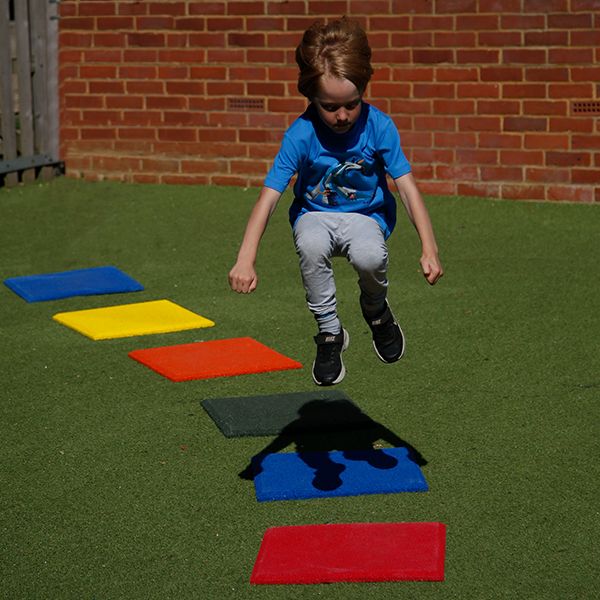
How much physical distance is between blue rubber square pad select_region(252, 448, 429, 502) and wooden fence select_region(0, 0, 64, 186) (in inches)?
284

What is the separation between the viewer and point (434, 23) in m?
10.9

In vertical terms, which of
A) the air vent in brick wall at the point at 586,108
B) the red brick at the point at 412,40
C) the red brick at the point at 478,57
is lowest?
the air vent in brick wall at the point at 586,108

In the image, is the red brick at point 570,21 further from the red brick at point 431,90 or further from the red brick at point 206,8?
the red brick at point 206,8

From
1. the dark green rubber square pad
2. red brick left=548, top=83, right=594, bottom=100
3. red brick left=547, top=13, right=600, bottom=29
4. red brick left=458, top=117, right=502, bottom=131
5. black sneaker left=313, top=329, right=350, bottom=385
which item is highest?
red brick left=547, top=13, right=600, bottom=29

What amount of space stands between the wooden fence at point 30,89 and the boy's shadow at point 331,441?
6622mm

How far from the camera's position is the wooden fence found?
1170 cm

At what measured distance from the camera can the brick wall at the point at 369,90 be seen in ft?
35.2

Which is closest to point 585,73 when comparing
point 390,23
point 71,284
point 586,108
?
point 586,108

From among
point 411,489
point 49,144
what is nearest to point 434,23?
point 49,144

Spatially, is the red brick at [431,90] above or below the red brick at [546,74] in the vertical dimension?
below

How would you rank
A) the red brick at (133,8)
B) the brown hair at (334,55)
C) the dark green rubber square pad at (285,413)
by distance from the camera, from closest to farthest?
the brown hair at (334,55), the dark green rubber square pad at (285,413), the red brick at (133,8)

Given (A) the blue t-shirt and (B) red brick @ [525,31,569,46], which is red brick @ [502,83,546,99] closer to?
(B) red brick @ [525,31,569,46]

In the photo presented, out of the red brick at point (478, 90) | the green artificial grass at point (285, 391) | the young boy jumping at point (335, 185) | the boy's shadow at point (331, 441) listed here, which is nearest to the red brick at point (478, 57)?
the red brick at point (478, 90)

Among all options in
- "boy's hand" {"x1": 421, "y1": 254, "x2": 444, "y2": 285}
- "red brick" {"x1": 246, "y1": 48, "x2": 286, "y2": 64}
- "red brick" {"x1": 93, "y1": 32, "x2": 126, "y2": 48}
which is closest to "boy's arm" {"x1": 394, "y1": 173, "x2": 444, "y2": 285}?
"boy's hand" {"x1": 421, "y1": 254, "x2": 444, "y2": 285}
